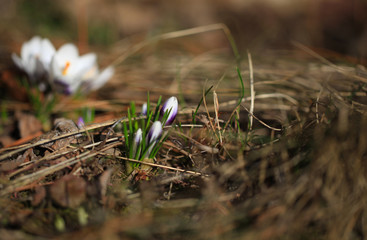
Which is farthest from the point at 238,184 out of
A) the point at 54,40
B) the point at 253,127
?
the point at 54,40

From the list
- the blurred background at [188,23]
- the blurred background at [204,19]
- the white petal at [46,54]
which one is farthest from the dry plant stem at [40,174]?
the blurred background at [204,19]

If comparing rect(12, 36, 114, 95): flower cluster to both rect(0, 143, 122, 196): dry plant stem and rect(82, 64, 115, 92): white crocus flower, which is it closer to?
rect(82, 64, 115, 92): white crocus flower

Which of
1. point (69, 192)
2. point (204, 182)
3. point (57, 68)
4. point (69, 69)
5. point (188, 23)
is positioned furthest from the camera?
point (188, 23)

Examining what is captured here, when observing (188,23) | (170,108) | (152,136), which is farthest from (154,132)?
(188,23)

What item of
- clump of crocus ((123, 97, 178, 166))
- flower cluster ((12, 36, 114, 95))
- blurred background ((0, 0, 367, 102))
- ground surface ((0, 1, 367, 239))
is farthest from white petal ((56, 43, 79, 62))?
blurred background ((0, 0, 367, 102))

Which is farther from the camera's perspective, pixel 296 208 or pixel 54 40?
pixel 54 40

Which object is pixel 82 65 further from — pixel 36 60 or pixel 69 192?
pixel 69 192

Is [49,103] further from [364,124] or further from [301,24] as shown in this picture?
[301,24]
